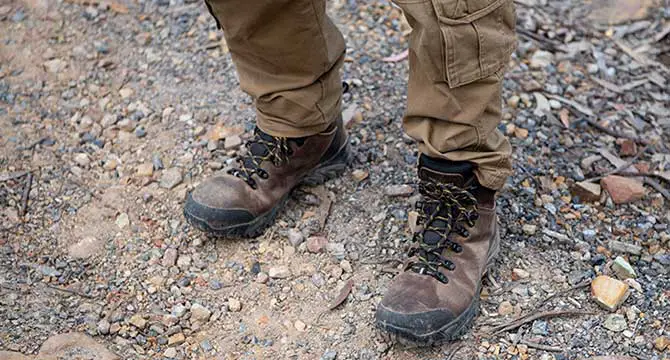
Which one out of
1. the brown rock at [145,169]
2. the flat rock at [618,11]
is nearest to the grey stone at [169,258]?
the brown rock at [145,169]

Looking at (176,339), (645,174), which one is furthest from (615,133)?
(176,339)

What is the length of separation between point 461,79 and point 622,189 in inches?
37.5

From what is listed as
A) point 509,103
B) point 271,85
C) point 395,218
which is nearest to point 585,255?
point 395,218

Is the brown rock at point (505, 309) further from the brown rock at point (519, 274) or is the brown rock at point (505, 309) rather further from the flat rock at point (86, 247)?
the flat rock at point (86, 247)

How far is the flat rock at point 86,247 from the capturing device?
7.60 feet

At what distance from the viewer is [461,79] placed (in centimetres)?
177

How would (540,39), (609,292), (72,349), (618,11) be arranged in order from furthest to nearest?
(618,11)
(540,39)
(609,292)
(72,349)

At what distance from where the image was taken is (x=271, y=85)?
2168mm

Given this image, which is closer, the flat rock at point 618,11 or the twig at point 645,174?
the twig at point 645,174

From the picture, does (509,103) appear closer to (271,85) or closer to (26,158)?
(271,85)

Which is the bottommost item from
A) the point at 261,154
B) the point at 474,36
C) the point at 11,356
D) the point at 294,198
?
the point at 294,198

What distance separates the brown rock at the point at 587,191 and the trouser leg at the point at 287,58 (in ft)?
2.64

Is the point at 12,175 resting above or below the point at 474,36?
below

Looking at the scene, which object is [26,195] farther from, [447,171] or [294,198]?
[447,171]
